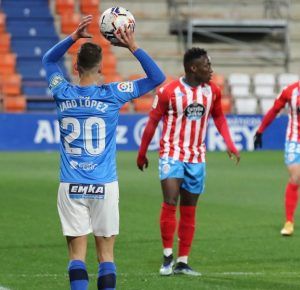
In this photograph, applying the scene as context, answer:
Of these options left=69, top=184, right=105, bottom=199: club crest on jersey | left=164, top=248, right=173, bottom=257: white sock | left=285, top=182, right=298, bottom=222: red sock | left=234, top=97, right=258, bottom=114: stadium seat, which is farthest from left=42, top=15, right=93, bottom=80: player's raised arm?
left=234, top=97, right=258, bottom=114: stadium seat

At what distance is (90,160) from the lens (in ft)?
24.0

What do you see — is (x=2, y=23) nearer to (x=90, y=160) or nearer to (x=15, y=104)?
(x=15, y=104)

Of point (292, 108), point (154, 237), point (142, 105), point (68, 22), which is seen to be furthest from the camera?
point (68, 22)

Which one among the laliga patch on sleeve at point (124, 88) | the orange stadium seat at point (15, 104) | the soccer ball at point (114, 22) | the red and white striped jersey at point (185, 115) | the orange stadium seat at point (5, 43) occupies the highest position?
the soccer ball at point (114, 22)

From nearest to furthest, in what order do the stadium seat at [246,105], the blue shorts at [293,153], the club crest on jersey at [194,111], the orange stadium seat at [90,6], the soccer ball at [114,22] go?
the soccer ball at [114,22] → the club crest on jersey at [194,111] → the blue shorts at [293,153] → the stadium seat at [246,105] → the orange stadium seat at [90,6]

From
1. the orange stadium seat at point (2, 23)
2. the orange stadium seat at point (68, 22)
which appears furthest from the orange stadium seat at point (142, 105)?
the orange stadium seat at point (2, 23)

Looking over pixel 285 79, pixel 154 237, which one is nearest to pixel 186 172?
pixel 154 237

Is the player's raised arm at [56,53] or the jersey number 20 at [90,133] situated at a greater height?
the player's raised arm at [56,53]

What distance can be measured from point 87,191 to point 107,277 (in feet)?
1.94

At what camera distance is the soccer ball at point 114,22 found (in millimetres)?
7270

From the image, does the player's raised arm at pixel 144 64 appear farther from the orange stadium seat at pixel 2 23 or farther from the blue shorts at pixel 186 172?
the orange stadium seat at pixel 2 23

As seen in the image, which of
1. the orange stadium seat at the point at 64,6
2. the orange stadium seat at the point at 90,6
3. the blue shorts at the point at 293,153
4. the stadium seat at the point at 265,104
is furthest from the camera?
the orange stadium seat at the point at 64,6

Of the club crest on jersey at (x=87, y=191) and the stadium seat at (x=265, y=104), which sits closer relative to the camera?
the club crest on jersey at (x=87, y=191)

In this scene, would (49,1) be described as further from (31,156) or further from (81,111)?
(81,111)
